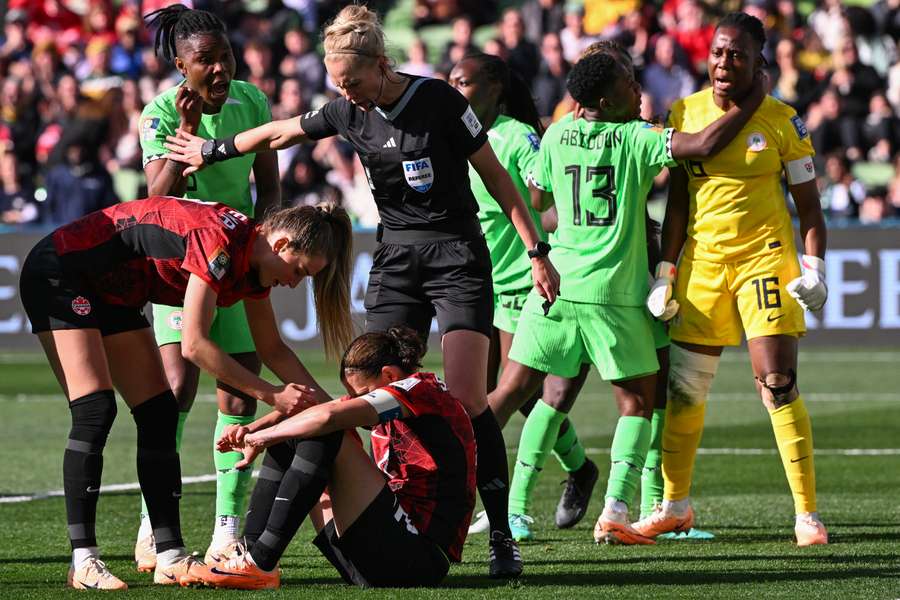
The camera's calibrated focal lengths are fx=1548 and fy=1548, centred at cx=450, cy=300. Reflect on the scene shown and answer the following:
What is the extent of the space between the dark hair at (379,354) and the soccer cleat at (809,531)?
2132 mm

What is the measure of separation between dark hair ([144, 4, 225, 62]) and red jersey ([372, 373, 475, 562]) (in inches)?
76.8

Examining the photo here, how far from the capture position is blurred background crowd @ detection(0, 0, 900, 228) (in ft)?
61.1

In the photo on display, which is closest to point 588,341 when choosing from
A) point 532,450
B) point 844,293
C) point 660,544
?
point 532,450

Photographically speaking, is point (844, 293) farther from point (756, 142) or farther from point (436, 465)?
point (436, 465)

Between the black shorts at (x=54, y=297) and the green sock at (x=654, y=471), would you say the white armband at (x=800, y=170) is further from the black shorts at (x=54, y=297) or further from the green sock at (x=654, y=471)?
the black shorts at (x=54, y=297)

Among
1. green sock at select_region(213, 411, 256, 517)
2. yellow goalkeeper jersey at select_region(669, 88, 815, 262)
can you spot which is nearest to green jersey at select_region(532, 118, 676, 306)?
yellow goalkeeper jersey at select_region(669, 88, 815, 262)

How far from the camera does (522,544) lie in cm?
705

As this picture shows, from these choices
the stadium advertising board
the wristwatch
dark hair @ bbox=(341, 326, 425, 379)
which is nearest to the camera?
dark hair @ bbox=(341, 326, 425, 379)

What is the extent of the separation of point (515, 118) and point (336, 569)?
2974mm

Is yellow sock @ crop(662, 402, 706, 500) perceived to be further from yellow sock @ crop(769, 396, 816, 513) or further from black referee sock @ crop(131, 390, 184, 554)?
black referee sock @ crop(131, 390, 184, 554)

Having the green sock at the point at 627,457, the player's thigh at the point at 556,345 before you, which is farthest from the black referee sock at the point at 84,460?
the green sock at the point at 627,457

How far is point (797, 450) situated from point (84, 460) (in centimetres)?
317

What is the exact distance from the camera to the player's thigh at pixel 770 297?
22.5 feet

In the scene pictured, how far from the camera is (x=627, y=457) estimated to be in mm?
6930
